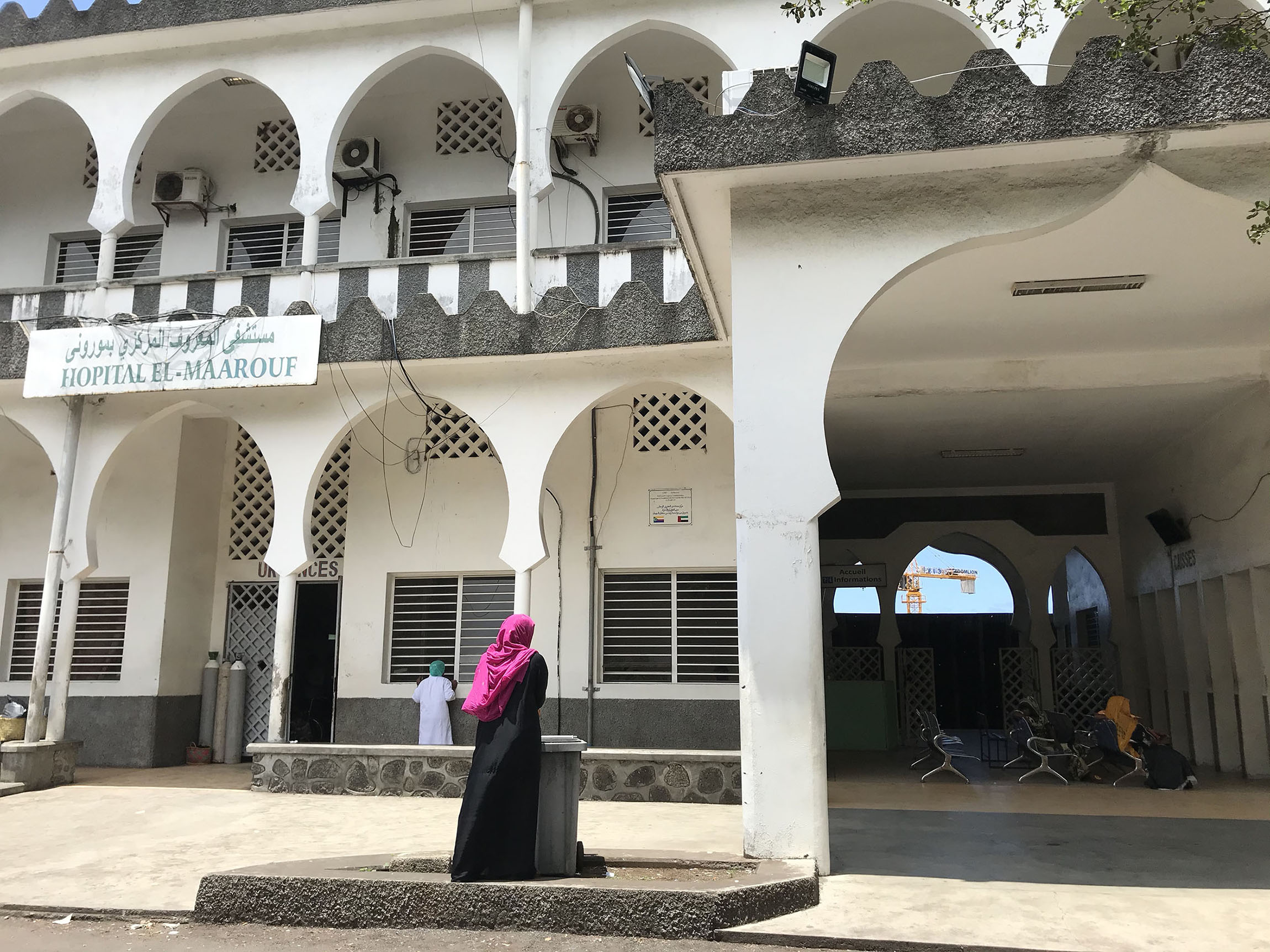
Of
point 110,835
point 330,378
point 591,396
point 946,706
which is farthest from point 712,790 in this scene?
point 946,706

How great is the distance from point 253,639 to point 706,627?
569cm

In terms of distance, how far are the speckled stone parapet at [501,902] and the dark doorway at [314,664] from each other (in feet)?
26.5

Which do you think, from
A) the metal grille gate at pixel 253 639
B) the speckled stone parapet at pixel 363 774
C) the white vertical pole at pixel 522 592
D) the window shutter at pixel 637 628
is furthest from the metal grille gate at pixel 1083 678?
the metal grille gate at pixel 253 639

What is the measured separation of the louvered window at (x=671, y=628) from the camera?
10969mm

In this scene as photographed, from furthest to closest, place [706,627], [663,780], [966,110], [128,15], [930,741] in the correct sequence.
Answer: [706,627] → [128,15] → [930,741] → [663,780] → [966,110]

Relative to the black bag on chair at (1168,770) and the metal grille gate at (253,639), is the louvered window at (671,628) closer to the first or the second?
the black bag on chair at (1168,770)

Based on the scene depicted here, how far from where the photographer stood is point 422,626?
11695mm

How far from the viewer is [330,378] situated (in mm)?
10148

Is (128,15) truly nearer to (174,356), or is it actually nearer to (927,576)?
(174,356)

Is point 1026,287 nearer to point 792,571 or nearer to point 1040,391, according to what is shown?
point 1040,391

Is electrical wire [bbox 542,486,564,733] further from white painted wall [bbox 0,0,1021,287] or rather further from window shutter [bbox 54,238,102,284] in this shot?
window shutter [bbox 54,238,102,284]

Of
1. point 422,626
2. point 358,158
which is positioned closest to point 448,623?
point 422,626

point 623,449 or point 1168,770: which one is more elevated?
point 623,449

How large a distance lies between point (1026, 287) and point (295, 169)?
9.26 meters
